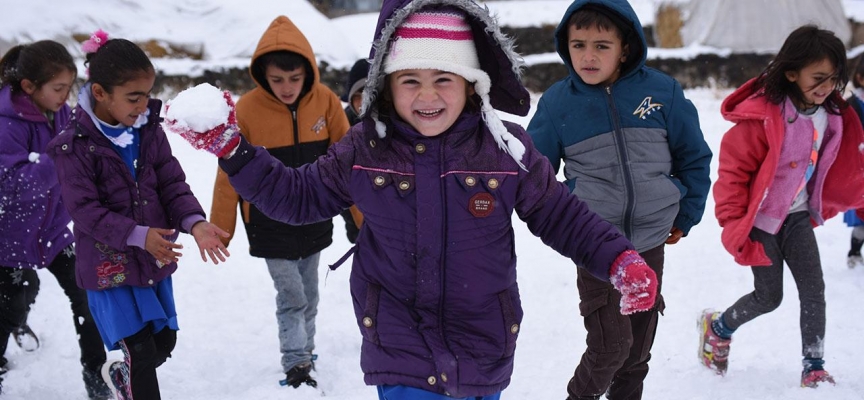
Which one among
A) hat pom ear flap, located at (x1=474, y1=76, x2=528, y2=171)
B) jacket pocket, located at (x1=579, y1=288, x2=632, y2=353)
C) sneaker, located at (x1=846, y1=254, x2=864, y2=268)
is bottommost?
jacket pocket, located at (x1=579, y1=288, x2=632, y2=353)

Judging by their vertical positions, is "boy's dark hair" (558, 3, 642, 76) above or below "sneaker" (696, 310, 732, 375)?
above

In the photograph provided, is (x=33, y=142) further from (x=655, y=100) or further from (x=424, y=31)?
(x=655, y=100)

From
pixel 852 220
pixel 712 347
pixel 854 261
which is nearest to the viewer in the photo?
pixel 712 347

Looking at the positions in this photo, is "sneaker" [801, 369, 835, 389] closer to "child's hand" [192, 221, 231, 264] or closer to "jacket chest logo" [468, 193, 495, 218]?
"jacket chest logo" [468, 193, 495, 218]

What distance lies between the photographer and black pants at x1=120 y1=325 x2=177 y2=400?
11.6ft

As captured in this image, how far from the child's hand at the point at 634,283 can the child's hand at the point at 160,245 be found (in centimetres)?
182

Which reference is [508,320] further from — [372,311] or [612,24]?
[612,24]

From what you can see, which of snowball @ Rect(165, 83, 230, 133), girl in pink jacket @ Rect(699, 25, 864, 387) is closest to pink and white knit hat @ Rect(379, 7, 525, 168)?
snowball @ Rect(165, 83, 230, 133)

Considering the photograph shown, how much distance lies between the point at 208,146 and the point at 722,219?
2.98 meters

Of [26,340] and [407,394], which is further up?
[26,340]

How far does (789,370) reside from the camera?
4.58 m

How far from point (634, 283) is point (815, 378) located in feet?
7.67

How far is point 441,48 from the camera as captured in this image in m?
2.54

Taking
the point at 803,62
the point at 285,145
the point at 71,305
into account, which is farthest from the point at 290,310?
the point at 803,62
